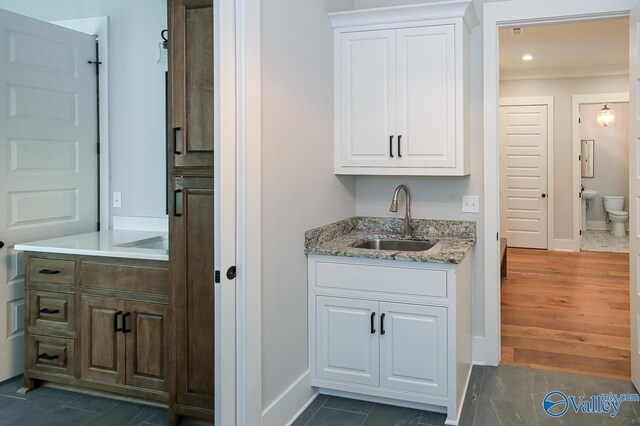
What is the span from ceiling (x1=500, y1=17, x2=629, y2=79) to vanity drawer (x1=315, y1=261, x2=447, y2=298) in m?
3.38

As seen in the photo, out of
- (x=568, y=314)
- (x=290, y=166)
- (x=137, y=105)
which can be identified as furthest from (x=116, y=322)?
(x=568, y=314)

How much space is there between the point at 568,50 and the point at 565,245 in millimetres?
2906

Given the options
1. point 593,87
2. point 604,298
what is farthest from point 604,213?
point 604,298

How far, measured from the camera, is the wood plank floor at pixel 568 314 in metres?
3.48

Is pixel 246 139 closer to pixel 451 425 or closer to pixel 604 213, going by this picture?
pixel 451 425

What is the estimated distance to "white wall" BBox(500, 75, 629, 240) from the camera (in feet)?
25.6

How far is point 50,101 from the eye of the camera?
2229 millimetres

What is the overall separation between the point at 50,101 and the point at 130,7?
1274 millimetres

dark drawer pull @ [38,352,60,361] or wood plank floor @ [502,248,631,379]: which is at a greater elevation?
dark drawer pull @ [38,352,60,361]

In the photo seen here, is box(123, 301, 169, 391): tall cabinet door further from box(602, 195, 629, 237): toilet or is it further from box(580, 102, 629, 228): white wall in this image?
box(580, 102, 629, 228): white wall

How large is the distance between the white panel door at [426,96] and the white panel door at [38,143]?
5.76ft

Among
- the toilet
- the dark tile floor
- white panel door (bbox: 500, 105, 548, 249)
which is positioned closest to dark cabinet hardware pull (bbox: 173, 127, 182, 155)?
the dark tile floor

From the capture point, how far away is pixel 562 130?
7863 millimetres

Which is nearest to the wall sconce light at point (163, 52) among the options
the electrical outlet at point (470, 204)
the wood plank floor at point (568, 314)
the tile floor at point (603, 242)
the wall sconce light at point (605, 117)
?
the electrical outlet at point (470, 204)
